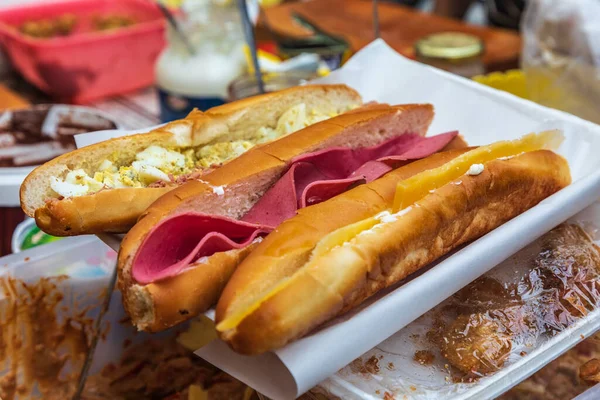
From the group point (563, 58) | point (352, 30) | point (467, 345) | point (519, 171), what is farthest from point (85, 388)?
point (352, 30)

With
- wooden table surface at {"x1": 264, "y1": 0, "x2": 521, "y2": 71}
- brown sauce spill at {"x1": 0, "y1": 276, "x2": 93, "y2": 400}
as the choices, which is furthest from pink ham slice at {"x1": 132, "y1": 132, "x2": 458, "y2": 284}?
wooden table surface at {"x1": 264, "y1": 0, "x2": 521, "y2": 71}

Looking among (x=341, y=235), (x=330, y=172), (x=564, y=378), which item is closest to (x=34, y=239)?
(x=330, y=172)

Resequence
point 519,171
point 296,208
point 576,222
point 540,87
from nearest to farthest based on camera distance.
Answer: point 296,208, point 519,171, point 576,222, point 540,87

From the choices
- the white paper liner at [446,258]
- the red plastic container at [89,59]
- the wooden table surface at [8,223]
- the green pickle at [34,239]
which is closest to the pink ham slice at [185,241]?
the white paper liner at [446,258]

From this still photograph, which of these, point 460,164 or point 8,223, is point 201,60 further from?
point 460,164

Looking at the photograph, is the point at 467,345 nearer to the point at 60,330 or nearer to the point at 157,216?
the point at 157,216

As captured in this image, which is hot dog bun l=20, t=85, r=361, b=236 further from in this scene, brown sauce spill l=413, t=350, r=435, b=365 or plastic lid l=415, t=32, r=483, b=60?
plastic lid l=415, t=32, r=483, b=60

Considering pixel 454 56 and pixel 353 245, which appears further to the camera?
pixel 454 56
